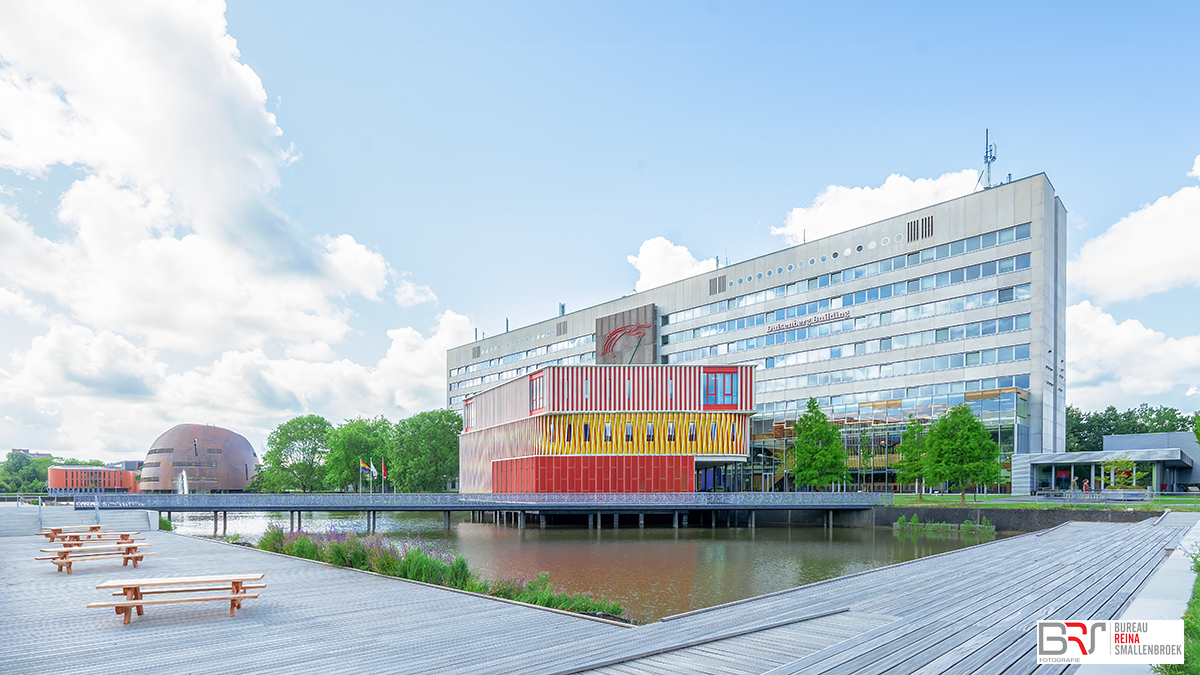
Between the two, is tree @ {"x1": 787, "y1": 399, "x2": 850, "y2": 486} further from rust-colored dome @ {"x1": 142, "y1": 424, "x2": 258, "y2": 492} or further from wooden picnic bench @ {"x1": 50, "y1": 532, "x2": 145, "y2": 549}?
rust-colored dome @ {"x1": 142, "y1": 424, "x2": 258, "y2": 492}

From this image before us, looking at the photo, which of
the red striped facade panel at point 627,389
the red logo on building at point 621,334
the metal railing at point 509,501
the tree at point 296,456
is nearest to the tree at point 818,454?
the red striped facade panel at point 627,389

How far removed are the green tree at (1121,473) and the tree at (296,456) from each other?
297ft

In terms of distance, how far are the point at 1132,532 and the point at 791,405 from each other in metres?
50.9

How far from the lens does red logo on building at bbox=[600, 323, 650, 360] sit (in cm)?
9362

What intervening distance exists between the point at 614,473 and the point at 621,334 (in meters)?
42.1

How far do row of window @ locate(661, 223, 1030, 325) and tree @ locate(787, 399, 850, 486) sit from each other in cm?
1846

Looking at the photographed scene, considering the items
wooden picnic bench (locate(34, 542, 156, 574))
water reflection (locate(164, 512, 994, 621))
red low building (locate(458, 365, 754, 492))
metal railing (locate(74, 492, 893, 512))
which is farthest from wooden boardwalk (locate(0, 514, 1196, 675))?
red low building (locate(458, 365, 754, 492))

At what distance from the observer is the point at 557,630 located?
10.6 m

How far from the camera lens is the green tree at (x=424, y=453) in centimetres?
8719

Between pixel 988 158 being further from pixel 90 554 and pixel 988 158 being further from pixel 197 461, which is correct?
pixel 197 461

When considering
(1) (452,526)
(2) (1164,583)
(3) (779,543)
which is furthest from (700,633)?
(1) (452,526)

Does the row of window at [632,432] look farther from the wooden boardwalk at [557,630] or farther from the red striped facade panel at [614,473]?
the wooden boardwalk at [557,630]

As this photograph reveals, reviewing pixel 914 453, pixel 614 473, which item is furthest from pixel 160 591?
pixel 914 453

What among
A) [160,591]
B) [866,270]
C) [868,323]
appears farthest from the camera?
[866,270]
